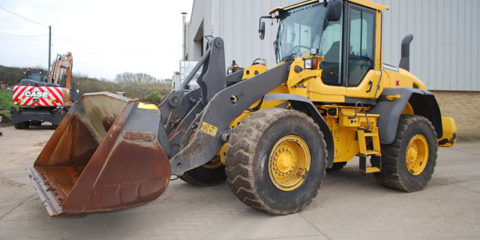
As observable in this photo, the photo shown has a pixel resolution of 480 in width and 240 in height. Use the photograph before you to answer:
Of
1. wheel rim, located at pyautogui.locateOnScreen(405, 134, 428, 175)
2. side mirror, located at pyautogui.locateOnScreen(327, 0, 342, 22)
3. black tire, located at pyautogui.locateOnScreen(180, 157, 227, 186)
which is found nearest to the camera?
side mirror, located at pyautogui.locateOnScreen(327, 0, 342, 22)

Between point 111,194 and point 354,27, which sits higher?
point 354,27

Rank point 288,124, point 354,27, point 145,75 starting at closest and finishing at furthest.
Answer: point 288,124, point 354,27, point 145,75

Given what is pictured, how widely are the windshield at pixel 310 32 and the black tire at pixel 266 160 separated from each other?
1362mm

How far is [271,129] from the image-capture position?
367 centimetres

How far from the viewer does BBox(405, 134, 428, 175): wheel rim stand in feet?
17.4

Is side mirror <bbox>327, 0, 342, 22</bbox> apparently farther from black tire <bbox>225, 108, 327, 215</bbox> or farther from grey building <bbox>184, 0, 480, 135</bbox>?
grey building <bbox>184, 0, 480, 135</bbox>

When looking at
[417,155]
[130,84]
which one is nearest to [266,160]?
[417,155]

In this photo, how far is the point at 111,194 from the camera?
112 inches

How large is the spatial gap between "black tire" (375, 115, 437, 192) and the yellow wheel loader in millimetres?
16

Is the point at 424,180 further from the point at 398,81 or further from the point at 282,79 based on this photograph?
the point at 282,79

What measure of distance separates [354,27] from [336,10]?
3.50ft

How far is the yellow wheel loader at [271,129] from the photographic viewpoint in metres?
3.01

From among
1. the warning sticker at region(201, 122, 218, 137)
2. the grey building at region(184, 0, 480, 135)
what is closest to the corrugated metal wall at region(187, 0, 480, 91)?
the grey building at region(184, 0, 480, 135)

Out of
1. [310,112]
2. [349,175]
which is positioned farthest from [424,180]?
[310,112]
